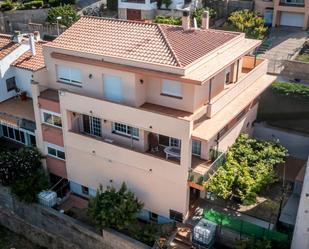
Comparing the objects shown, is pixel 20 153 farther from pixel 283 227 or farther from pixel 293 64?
pixel 293 64

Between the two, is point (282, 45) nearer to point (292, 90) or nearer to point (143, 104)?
point (292, 90)

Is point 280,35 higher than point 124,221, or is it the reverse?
point 280,35

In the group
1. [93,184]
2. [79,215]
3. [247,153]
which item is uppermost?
[247,153]

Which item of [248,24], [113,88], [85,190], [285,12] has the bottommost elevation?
[85,190]

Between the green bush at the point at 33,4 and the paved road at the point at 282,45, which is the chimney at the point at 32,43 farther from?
the green bush at the point at 33,4

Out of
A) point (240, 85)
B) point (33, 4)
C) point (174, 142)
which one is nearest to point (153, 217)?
point (174, 142)

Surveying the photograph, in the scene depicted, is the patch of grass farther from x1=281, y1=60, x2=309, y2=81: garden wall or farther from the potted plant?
the potted plant

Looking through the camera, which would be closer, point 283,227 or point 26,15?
point 283,227

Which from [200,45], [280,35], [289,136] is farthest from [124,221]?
[280,35]
